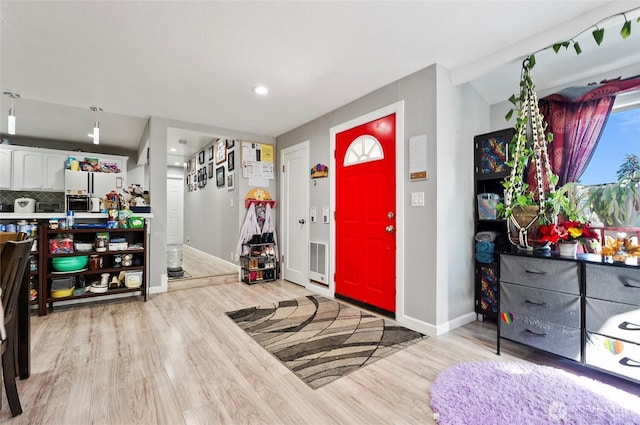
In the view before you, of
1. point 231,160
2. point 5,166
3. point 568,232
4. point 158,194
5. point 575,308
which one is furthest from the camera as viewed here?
point 231,160

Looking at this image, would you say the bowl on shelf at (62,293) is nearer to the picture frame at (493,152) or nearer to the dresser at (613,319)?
the picture frame at (493,152)

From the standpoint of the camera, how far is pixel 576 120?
98.8 inches

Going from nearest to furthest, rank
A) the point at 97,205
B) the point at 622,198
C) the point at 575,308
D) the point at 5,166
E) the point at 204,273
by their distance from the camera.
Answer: the point at 575,308, the point at 622,198, the point at 97,205, the point at 204,273, the point at 5,166

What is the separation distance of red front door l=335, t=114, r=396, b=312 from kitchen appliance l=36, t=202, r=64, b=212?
5499 mm

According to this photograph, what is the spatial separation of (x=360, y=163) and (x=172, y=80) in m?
2.12

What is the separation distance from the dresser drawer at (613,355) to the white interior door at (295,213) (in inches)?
120

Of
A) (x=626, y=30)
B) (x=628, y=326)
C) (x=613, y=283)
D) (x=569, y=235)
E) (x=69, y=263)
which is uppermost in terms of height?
(x=626, y=30)

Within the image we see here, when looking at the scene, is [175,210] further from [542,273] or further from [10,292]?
[542,273]

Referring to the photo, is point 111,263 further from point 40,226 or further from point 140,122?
point 140,122

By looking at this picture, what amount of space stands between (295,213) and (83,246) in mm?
2627

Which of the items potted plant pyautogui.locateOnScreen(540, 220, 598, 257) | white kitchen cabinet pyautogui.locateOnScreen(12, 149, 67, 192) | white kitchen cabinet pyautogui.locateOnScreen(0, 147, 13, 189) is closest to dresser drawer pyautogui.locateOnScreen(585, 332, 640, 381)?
potted plant pyautogui.locateOnScreen(540, 220, 598, 257)

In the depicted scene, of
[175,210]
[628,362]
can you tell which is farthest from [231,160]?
[628,362]

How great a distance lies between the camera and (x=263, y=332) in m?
2.64

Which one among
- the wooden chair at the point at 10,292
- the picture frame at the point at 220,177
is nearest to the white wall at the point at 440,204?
the wooden chair at the point at 10,292
